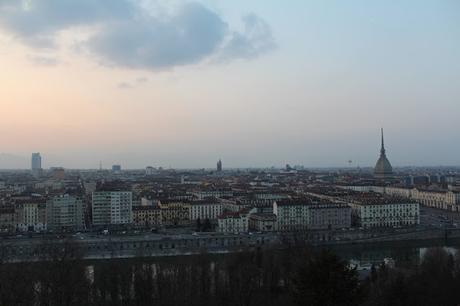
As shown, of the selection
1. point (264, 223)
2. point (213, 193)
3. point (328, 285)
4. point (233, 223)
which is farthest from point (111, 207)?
point (328, 285)

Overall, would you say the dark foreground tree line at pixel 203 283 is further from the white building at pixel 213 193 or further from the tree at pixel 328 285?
the white building at pixel 213 193

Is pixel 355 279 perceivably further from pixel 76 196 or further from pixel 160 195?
pixel 160 195

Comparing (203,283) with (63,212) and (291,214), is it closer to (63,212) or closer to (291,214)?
(291,214)

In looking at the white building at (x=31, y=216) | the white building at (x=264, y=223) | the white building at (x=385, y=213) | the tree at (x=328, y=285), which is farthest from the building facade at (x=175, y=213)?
the tree at (x=328, y=285)

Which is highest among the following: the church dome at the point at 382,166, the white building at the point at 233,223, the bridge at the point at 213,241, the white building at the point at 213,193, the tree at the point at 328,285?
the church dome at the point at 382,166

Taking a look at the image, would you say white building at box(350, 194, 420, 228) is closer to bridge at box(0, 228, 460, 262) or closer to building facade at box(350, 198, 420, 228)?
building facade at box(350, 198, 420, 228)

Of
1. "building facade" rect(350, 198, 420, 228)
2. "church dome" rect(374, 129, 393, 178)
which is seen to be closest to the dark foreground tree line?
"building facade" rect(350, 198, 420, 228)
